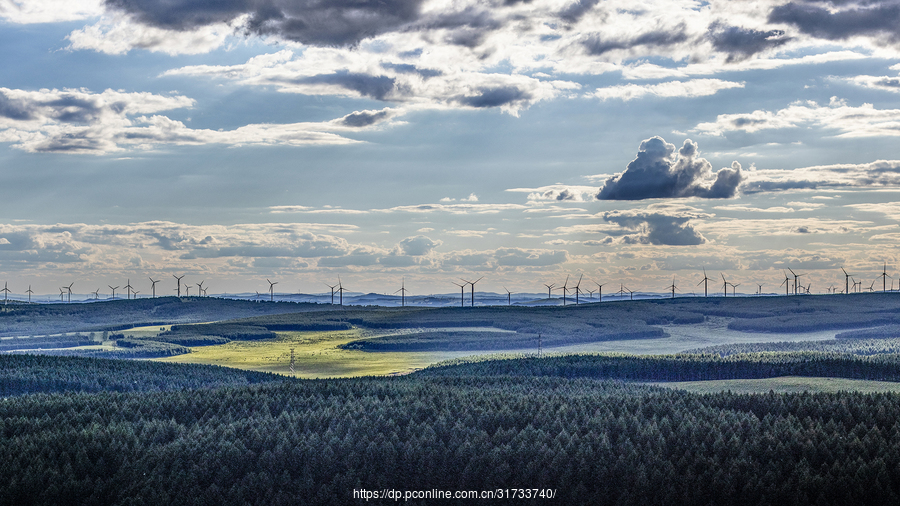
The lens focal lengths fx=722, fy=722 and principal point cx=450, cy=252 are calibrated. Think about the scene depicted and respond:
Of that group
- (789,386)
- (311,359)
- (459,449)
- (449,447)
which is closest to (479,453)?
(459,449)

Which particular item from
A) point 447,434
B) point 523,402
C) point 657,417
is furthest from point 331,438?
point 657,417

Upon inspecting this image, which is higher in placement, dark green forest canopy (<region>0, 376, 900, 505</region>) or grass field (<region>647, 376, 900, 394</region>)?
dark green forest canopy (<region>0, 376, 900, 505</region>)

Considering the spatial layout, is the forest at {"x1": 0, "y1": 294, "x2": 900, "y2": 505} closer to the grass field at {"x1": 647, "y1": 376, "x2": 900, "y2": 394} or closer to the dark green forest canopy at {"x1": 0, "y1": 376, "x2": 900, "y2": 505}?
the dark green forest canopy at {"x1": 0, "y1": 376, "x2": 900, "y2": 505}

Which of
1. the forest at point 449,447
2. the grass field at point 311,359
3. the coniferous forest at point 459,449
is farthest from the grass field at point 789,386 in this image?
the grass field at point 311,359

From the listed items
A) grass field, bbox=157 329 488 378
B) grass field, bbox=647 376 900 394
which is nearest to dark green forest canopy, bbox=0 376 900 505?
grass field, bbox=647 376 900 394

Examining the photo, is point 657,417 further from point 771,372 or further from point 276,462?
point 771,372

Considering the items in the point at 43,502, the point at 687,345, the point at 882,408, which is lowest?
the point at 687,345
